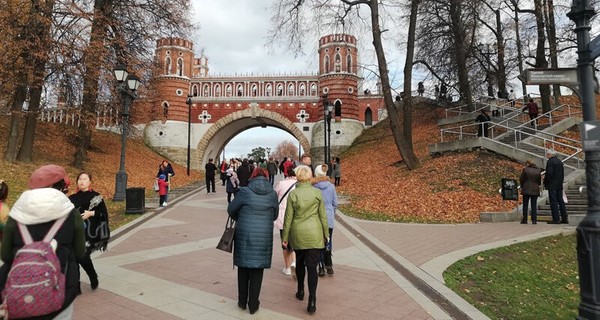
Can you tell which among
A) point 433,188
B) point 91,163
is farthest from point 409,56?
point 91,163

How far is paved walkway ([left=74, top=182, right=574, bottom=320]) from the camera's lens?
4254 mm

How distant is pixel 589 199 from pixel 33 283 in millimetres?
4780

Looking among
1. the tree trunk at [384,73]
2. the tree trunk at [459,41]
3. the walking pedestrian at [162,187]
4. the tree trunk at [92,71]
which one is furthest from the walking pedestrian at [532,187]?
the tree trunk at [92,71]

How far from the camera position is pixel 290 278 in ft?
18.4

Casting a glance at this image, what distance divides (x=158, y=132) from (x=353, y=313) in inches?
1440

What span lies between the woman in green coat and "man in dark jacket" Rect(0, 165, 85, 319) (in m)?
2.23

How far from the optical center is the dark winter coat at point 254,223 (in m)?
4.11

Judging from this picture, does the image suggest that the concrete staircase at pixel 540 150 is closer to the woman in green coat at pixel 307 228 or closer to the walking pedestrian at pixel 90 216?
the woman in green coat at pixel 307 228

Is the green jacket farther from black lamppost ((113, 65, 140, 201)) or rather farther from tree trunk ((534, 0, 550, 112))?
tree trunk ((534, 0, 550, 112))

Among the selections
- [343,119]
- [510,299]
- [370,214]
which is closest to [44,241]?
[510,299]

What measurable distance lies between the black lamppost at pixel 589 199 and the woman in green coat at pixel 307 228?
2.56 m

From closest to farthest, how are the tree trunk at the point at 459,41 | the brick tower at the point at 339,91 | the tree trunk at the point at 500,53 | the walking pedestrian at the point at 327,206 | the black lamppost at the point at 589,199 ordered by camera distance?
the black lamppost at the point at 589,199
the walking pedestrian at the point at 327,206
the tree trunk at the point at 459,41
the tree trunk at the point at 500,53
the brick tower at the point at 339,91

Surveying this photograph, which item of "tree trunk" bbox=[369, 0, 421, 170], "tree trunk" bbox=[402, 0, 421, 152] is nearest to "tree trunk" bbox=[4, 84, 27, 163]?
"tree trunk" bbox=[369, 0, 421, 170]

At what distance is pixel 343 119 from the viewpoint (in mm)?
36938
